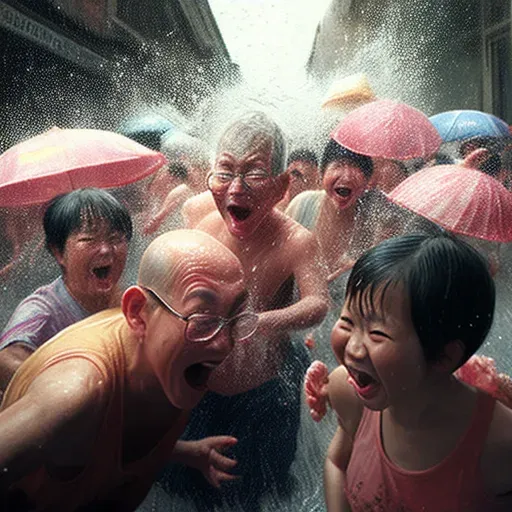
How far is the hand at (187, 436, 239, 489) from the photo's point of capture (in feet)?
3.57

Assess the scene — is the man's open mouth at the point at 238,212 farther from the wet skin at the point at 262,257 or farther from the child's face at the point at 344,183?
the child's face at the point at 344,183

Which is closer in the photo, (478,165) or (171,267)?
(171,267)

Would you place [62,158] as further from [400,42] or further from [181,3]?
[400,42]

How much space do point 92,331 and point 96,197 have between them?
0.19 metres

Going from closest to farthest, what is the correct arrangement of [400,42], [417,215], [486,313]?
[486,313], [417,215], [400,42]

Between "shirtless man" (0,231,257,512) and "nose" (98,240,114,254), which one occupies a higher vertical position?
"nose" (98,240,114,254)

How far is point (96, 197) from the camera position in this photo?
103cm

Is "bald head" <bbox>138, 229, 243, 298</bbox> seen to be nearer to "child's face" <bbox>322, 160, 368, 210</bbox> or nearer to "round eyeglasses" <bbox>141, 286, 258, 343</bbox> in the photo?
"round eyeglasses" <bbox>141, 286, 258, 343</bbox>

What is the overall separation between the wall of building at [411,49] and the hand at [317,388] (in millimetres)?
443

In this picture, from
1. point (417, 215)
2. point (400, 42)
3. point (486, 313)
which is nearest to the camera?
point (486, 313)

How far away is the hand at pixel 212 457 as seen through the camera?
1.09 metres

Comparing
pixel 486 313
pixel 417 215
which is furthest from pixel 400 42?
pixel 486 313

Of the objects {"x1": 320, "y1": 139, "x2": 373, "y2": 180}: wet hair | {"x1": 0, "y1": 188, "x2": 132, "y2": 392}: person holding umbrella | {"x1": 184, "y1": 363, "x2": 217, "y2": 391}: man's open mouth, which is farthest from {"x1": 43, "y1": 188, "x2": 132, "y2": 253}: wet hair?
{"x1": 320, "y1": 139, "x2": 373, "y2": 180}: wet hair

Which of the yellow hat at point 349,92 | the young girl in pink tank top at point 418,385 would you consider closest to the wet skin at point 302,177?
the yellow hat at point 349,92
